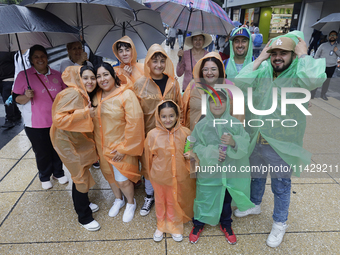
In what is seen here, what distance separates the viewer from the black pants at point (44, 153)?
2.89 metres

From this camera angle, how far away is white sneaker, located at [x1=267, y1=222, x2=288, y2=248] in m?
2.38

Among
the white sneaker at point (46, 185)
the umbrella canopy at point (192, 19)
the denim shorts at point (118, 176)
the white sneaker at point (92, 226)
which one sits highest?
the umbrella canopy at point (192, 19)

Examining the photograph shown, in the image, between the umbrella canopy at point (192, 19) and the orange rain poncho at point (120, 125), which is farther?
the umbrella canopy at point (192, 19)

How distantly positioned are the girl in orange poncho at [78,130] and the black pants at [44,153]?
24.6 inches

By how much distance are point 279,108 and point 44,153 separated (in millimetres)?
→ 2827

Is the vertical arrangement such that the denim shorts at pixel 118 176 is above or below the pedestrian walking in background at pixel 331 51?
below

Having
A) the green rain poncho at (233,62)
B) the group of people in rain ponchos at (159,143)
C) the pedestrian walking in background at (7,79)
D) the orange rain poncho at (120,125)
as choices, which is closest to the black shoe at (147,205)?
the group of people in rain ponchos at (159,143)

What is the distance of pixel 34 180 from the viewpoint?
3.42m

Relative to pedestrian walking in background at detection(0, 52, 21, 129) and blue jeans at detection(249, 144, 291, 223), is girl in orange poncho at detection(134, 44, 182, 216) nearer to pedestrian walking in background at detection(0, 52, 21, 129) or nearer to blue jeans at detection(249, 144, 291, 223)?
blue jeans at detection(249, 144, 291, 223)

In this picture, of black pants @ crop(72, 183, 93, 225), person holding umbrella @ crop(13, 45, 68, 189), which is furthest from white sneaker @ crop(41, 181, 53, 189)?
black pants @ crop(72, 183, 93, 225)

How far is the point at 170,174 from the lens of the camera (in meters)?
2.36

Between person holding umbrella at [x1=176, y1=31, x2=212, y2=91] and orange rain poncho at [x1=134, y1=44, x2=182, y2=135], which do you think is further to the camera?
person holding umbrella at [x1=176, y1=31, x2=212, y2=91]

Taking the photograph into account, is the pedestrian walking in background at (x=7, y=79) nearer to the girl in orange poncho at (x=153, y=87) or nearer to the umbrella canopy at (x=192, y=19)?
the umbrella canopy at (x=192, y=19)

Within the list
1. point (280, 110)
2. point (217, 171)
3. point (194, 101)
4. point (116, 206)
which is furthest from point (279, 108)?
point (116, 206)
